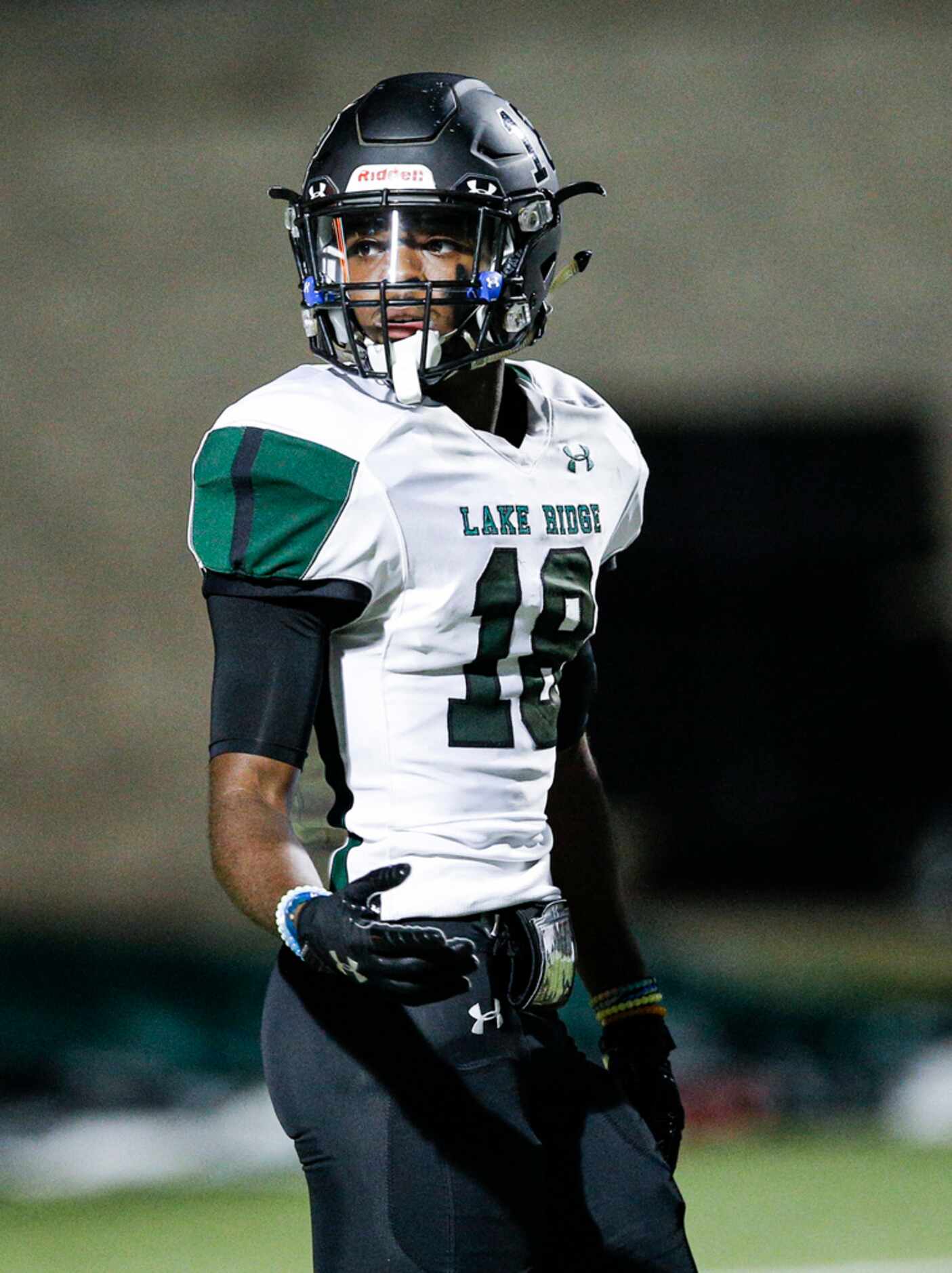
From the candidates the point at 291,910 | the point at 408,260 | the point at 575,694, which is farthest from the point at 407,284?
the point at 291,910

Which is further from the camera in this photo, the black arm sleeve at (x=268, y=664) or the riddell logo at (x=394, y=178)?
the riddell logo at (x=394, y=178)

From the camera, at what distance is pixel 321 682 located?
1.58 meters

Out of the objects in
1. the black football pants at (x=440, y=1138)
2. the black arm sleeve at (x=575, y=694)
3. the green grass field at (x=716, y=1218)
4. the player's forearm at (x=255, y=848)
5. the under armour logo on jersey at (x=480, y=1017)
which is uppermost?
the black arm sleeve at (x=575, y=694)

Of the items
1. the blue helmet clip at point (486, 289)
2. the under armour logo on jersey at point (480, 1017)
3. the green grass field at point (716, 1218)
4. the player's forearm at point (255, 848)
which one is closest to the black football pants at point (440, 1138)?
the under armour logo on jersey at point (480, 1017)

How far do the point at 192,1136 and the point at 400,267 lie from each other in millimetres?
2806

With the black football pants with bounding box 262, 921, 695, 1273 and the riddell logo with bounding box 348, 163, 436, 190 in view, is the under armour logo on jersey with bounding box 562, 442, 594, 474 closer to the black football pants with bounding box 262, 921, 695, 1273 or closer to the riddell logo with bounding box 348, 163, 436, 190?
the riddell logo with bounding box 348, 163, 436, 190

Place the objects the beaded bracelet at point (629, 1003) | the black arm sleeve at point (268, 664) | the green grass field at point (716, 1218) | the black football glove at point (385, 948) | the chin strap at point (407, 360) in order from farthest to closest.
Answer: the green grass field at point (716, 1218), the beaded bracelet at point (629, 1003), the chin strap at point (407, 360), the black arm sleeve at point (268, 664), the black football glove at point (385, 948)

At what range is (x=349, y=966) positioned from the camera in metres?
1.32

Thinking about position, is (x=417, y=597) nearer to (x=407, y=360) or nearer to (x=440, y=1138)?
(x=407, y=360)

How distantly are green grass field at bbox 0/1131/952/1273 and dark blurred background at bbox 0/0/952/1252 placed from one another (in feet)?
2.26

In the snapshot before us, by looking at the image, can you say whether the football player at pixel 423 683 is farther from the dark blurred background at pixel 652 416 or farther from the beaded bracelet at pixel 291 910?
the dark blurred background at pixel 652 416

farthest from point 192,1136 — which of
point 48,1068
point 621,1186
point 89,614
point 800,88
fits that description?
point 800,88

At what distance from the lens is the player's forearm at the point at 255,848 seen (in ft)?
4.78

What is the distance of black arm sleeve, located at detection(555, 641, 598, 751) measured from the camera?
185cm
